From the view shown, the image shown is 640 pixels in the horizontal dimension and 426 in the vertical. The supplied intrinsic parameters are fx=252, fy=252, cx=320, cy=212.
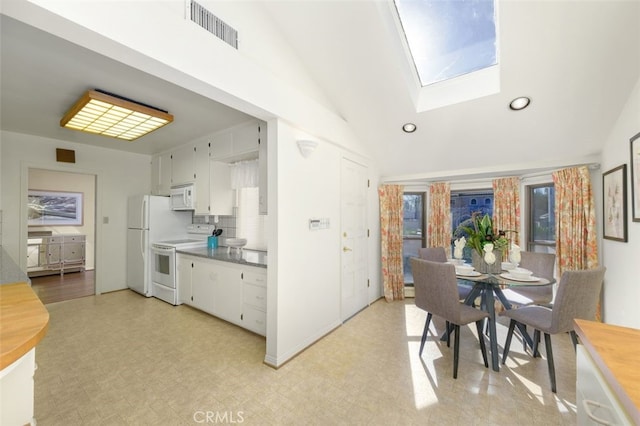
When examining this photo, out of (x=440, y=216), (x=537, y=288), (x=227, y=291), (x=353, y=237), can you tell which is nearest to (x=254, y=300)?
(x=227, y=291)

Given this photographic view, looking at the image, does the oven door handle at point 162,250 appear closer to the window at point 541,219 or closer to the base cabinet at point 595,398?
the base cabinet at point 595,398

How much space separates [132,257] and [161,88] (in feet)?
10.7

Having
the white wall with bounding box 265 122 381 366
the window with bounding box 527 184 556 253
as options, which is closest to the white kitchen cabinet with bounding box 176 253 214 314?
the white wall with bounding box 265 122 381 366

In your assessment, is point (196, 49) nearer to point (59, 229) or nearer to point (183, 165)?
point (183, 165)

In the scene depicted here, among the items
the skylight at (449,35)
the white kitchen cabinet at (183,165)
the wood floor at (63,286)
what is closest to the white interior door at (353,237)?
the skylight at (449,35)

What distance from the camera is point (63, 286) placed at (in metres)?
4.64

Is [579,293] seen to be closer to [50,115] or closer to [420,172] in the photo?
[420,172]

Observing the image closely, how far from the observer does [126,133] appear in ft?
10.7

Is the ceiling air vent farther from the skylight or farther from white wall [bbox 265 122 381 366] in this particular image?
the skylight

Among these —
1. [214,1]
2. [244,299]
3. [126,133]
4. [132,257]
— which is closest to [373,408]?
[244,299]

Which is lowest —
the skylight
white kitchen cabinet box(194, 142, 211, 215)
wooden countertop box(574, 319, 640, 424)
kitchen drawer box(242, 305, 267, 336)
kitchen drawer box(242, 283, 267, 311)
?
kitchen drawer box(242, 305, 267, 336)

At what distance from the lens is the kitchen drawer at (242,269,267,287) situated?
8.78ft

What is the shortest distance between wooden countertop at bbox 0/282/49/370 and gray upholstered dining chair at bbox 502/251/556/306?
361 centimetres

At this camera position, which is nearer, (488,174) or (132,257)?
(488,174)
